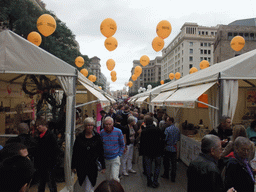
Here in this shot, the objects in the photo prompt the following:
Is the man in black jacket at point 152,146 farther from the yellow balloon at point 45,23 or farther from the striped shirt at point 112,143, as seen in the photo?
the yellow balloon at point 45,23

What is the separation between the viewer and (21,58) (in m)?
4.29

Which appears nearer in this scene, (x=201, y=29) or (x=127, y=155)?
(x=127, y=155)

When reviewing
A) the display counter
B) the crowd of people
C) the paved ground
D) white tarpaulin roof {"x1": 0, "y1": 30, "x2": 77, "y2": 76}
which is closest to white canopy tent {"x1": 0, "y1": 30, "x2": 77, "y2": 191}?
white tarpaulin roof {"x1": 0, "y1": 30, "x2": 77, "y2": 76}

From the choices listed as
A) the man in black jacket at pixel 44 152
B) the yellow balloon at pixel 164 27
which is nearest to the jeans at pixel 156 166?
the man in black jacket at pixel 44 152

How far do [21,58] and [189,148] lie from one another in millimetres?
5453

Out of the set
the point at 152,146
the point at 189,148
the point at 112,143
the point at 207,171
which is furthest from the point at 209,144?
the point at 189,148

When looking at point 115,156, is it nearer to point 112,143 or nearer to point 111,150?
point 111,150

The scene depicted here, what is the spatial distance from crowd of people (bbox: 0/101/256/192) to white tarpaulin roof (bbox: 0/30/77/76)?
1319 millimetres

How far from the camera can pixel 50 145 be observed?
12.0 ft

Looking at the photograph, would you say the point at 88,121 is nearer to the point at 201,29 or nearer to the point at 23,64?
the point at 23,64

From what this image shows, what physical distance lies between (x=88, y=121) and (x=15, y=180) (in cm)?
177

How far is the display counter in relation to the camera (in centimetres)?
547

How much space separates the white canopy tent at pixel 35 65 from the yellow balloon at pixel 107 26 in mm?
3284

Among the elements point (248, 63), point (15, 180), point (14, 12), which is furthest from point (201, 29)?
point (15, 180)
